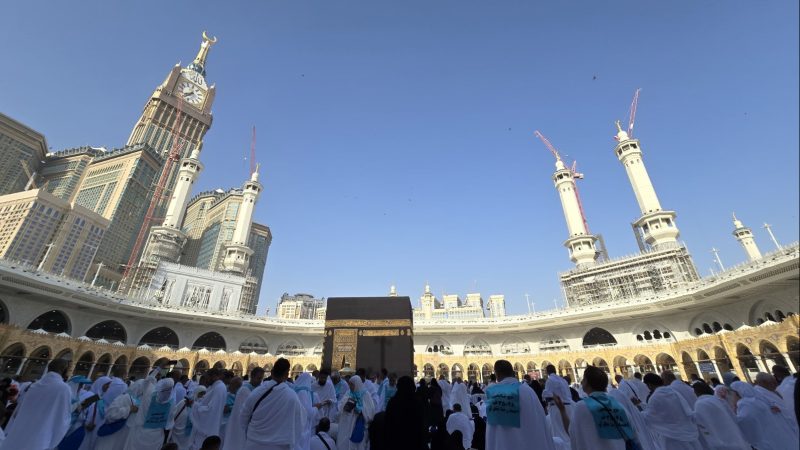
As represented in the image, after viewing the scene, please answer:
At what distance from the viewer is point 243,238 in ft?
145

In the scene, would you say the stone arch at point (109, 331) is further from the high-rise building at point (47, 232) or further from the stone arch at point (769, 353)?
the stone arch at point (769, 353)

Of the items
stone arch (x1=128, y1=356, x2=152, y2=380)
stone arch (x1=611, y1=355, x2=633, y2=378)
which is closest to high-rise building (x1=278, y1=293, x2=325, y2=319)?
stone arch (x1=128, y1=356, x2=152, y2=380)

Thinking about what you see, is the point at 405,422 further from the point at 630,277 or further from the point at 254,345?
the point at 630,277

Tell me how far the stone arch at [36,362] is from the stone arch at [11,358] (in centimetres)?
41

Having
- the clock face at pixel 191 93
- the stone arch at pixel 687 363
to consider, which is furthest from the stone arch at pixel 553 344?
the clock face at pixel 191 93

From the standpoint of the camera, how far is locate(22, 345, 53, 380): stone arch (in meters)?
20.2

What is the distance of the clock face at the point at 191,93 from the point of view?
81.6m

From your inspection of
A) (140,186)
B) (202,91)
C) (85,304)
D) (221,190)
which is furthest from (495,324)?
(202,91)

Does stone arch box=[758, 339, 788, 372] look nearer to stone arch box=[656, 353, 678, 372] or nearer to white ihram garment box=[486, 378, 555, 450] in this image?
stone arch box=[656, 353, 678, 372]

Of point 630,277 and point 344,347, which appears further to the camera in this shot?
point 630,277

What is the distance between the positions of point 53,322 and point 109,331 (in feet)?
11.8

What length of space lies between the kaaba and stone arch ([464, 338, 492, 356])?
1830 centimetres

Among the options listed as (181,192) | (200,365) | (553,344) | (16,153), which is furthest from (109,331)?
(16,153)

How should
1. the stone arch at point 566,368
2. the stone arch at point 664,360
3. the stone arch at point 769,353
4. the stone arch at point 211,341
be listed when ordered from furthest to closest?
1. the stone arch at point 211,341
2. the stone arch at point 566,368
3. the stone arch at point 664,360
4. the stone arch at point 769,353
